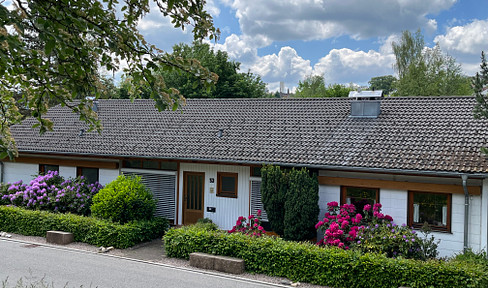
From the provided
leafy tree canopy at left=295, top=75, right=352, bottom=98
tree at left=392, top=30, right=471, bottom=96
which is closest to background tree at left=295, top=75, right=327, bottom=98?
leafy tree canopy at left=295, top=75, right=352, bottom=98

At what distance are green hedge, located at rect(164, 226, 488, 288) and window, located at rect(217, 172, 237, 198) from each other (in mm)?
2972

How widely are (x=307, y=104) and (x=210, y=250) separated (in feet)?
26.8

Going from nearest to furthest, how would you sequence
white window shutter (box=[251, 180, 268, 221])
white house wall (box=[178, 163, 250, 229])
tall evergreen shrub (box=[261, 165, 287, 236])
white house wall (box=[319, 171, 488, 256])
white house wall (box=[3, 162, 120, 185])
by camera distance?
white house wall (box=[319, 171, 488, 256]), tall evergreen shrub (box=[261, 165, 287, 236]), white window shutter (box=[251, 180, 268, 221]), white house wall (box=[178, 163, 250, 229]), white house wall (box=[3, 162, 120, 185])

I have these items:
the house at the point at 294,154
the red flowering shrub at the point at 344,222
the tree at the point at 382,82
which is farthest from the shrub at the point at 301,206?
the tree at the point at 382,82

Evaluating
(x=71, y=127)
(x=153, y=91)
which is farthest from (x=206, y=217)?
(x=153, y=91)

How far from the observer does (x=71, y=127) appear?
1992 cm

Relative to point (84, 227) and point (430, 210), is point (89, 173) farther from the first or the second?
point (430, 210)

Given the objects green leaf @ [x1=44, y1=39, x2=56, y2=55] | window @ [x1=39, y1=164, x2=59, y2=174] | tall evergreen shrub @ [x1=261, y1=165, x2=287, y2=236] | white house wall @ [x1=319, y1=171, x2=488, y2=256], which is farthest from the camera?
window @ [x1=39, y1=164, x2=59, y2=174]

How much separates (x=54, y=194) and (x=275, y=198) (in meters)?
8.79

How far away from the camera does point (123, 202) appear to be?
1455 cm

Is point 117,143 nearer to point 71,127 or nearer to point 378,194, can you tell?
point 71,127

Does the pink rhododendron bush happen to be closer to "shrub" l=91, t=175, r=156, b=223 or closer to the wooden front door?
the wooden front door

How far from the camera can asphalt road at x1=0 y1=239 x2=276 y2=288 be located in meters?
10.5

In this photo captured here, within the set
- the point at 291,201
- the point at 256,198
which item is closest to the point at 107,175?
the point at 256,198
